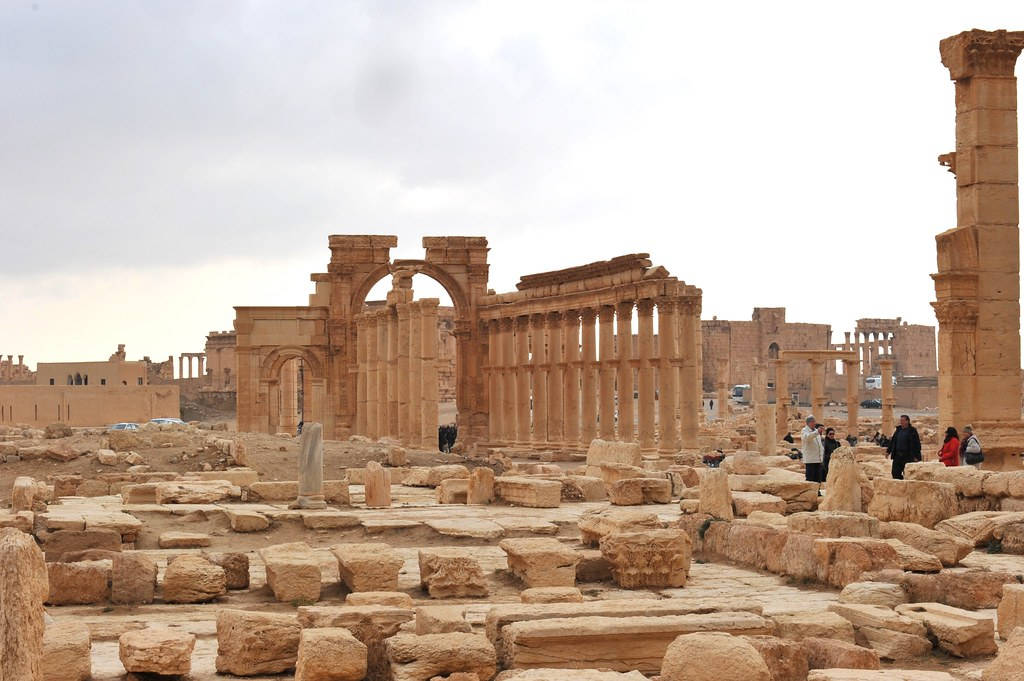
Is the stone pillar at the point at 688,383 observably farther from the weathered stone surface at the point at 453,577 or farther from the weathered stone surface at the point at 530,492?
the weathered stone surface at the point at 453,577

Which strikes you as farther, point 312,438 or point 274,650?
point 312,438

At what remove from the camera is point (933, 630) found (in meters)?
9.39

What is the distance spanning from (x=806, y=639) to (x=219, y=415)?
66.0 metres

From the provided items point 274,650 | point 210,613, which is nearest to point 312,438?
point 210,613

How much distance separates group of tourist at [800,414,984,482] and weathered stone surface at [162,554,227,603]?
910 cm

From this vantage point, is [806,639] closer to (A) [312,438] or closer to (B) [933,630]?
(B) [933,630]

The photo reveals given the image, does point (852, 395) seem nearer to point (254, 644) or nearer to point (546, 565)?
point (546, 565)

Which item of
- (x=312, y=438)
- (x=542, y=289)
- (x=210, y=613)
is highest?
(x=542, y=289)

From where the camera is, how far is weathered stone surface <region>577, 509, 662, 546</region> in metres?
13.9

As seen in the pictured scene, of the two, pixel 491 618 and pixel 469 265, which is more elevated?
pixel 469 265

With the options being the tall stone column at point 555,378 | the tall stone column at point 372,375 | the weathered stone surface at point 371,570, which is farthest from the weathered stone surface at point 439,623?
the tall stone column at point 372,375

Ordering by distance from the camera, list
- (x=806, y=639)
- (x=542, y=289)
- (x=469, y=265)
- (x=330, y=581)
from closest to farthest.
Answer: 1. (x=806, y=639)
2. (x=330, y=581)
3. (x=542, y=289)
4. (x=469, y=265)

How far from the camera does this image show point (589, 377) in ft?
123

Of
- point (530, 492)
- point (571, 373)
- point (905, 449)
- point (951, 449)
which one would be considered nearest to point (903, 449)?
point (905, 449)
